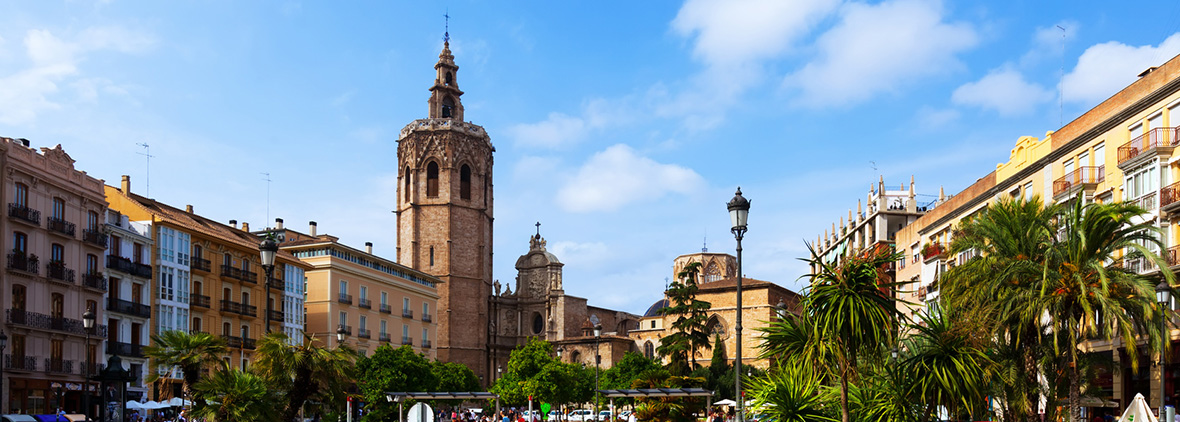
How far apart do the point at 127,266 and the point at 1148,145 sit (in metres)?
38.6

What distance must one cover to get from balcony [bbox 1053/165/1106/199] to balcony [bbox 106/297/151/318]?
1415 inches

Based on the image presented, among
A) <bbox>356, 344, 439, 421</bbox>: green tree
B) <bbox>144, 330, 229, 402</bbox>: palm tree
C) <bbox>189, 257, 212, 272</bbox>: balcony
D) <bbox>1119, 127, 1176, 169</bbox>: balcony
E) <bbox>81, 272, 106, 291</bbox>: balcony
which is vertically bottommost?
<bbox>356, 344, 439, 421</bbox>: green tree

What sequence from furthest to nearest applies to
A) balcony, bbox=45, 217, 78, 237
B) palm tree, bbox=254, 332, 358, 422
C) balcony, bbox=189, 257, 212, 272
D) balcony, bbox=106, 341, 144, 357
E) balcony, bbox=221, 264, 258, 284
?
balcony, bbox=221, 264, 258, 284 → balcony, bbox=189, 257, 212, 272 → balcony, bbox=106, 341, 144, 357 → balcony, bbox=45, 217, 78, 237 → palm tree, bbox=254, 332, 358, 422

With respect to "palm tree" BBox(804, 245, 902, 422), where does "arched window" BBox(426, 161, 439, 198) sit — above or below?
above

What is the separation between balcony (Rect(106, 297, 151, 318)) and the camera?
46.5 meters

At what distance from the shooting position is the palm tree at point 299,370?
68.5 feet

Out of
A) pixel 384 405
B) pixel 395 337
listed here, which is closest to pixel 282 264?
pixel 395 337

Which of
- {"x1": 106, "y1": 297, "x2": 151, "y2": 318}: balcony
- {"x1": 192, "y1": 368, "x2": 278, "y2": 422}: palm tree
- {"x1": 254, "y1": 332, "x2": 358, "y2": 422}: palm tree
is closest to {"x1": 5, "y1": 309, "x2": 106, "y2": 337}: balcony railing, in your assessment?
{"x1": 106, "y1": 297, "x2": 151, "y2": 318}: balcony

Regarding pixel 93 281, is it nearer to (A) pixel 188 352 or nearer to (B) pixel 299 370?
(A) pixel 188 352

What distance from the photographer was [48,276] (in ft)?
137

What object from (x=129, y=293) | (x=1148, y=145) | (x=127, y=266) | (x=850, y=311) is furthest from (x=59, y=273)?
(x=1148, y=145)

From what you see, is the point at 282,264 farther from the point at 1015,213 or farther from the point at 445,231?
the point at 1015,213

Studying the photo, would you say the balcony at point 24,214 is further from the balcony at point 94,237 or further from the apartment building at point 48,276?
the balcony at point 94,237

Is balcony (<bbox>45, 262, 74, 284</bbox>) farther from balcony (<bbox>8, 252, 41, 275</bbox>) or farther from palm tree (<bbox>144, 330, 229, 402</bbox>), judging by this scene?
palm tree (<bbox>144, 330, 229, 402</bbox>)
